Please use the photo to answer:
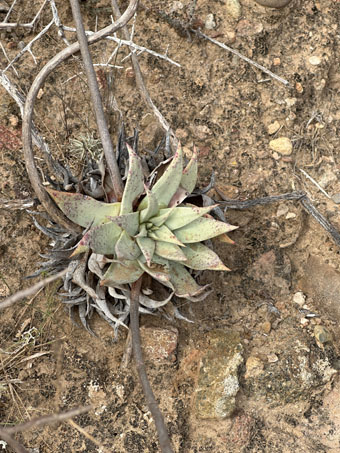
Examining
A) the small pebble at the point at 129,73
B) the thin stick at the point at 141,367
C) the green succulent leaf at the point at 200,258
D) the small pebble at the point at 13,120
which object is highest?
the small pebble at the point at 129,73

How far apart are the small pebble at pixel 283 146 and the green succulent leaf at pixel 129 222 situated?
1.24 m

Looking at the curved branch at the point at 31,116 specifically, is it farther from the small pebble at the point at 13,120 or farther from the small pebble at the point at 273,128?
the small pebble at the point at 273,128

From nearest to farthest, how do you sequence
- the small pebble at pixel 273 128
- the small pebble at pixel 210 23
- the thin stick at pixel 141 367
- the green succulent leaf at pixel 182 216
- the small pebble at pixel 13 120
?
the thin stick at pixel 141 367 < the green succulent leaf at pixel 182 216 < the small pebble at pixel 13 120 < the small pebble at pixel 273 128 < the small pebble at pixel 210 23

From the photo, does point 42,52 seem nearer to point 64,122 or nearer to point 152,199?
point 64,122

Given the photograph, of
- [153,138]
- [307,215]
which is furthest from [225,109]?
[307,215]

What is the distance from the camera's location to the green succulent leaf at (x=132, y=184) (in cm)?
220

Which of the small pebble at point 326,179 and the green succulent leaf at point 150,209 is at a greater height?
the green succulent leaf at point 150,209

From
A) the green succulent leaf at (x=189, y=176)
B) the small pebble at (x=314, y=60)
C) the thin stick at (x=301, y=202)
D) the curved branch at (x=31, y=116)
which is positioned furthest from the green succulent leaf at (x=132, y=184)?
the small pebble at (x=314, y=60)

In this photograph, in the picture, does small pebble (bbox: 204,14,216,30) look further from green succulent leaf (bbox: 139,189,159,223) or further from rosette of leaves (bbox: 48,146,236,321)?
green succulent leaf (bbox: 139,189,159,223)

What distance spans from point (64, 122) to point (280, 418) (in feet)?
6.81

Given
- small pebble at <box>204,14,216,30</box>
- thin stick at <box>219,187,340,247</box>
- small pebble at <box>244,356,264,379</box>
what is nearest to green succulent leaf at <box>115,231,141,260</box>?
thin stick at <box>219,187,340,247</box>

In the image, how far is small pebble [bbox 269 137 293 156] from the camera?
10.2ft

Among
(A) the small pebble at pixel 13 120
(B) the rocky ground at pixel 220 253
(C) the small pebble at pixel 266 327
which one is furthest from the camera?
(A) the small pebble at pixel 13 120

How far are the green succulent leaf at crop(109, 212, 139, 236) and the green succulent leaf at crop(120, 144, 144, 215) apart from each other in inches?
2.6
